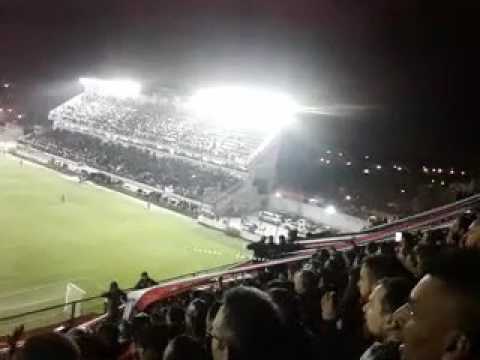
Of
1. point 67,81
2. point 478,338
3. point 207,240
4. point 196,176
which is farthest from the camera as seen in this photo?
point 67,81

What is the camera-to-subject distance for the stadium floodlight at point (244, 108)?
36.8 meters

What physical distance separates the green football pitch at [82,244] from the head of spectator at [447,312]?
44.8 ft

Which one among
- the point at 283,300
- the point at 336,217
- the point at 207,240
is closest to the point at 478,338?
the point at 283,300

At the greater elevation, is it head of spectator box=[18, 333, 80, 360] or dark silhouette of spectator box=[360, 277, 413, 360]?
dark silhouette of spectator box=[360, 277, 413, 360]

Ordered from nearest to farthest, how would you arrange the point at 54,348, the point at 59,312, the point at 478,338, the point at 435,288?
the point at 478,338 < the point at 435,288 < the point at 54,348 < the point at 59,312

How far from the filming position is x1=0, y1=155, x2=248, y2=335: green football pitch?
676 inches

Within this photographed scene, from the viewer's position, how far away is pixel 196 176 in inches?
1444

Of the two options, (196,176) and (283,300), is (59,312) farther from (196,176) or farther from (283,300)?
(196,176)

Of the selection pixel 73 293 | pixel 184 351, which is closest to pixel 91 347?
pixel 184 351

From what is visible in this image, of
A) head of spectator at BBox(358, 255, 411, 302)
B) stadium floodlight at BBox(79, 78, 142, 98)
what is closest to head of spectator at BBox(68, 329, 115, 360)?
head of spectator at BBox(358, 255, 411, 302)

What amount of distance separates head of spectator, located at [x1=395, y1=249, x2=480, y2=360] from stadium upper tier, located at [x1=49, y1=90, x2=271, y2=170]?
33.3 m

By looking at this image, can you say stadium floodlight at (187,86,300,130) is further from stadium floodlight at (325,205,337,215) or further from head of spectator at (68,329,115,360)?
head of spectator at (68,329,115,360)

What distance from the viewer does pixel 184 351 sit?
Answer: 8.83 ft

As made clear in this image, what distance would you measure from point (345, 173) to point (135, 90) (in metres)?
23.1
